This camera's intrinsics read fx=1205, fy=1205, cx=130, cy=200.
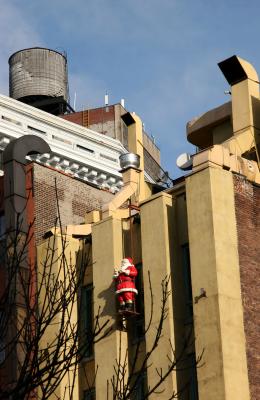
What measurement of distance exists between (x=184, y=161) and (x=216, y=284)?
8238mm

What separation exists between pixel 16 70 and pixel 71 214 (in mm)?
49177

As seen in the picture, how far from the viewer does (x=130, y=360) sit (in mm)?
34469

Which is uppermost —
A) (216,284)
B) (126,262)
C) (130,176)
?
(130,176)

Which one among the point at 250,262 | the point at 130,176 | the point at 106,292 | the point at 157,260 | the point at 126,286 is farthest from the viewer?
the point at 130,176

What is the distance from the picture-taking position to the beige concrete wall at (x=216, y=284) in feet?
102

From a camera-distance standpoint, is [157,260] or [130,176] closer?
[157,260]

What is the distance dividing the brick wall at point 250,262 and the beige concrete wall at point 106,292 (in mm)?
3884

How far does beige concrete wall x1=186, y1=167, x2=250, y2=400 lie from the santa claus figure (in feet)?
7.66

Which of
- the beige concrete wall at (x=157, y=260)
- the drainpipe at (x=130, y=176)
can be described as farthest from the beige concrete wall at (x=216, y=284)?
the drainpipe at (x=130, y=176)

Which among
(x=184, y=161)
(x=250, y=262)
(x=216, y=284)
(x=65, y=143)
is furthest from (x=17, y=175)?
(x=65, y=143)

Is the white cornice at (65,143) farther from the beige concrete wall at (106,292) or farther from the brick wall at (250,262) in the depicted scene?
the brick wall at (250,262)

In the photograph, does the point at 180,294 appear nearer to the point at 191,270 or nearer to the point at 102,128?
the point at 191,270

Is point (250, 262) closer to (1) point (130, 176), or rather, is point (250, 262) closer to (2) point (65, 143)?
(1) point (130, 176)

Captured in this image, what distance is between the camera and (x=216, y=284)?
32.0 m
